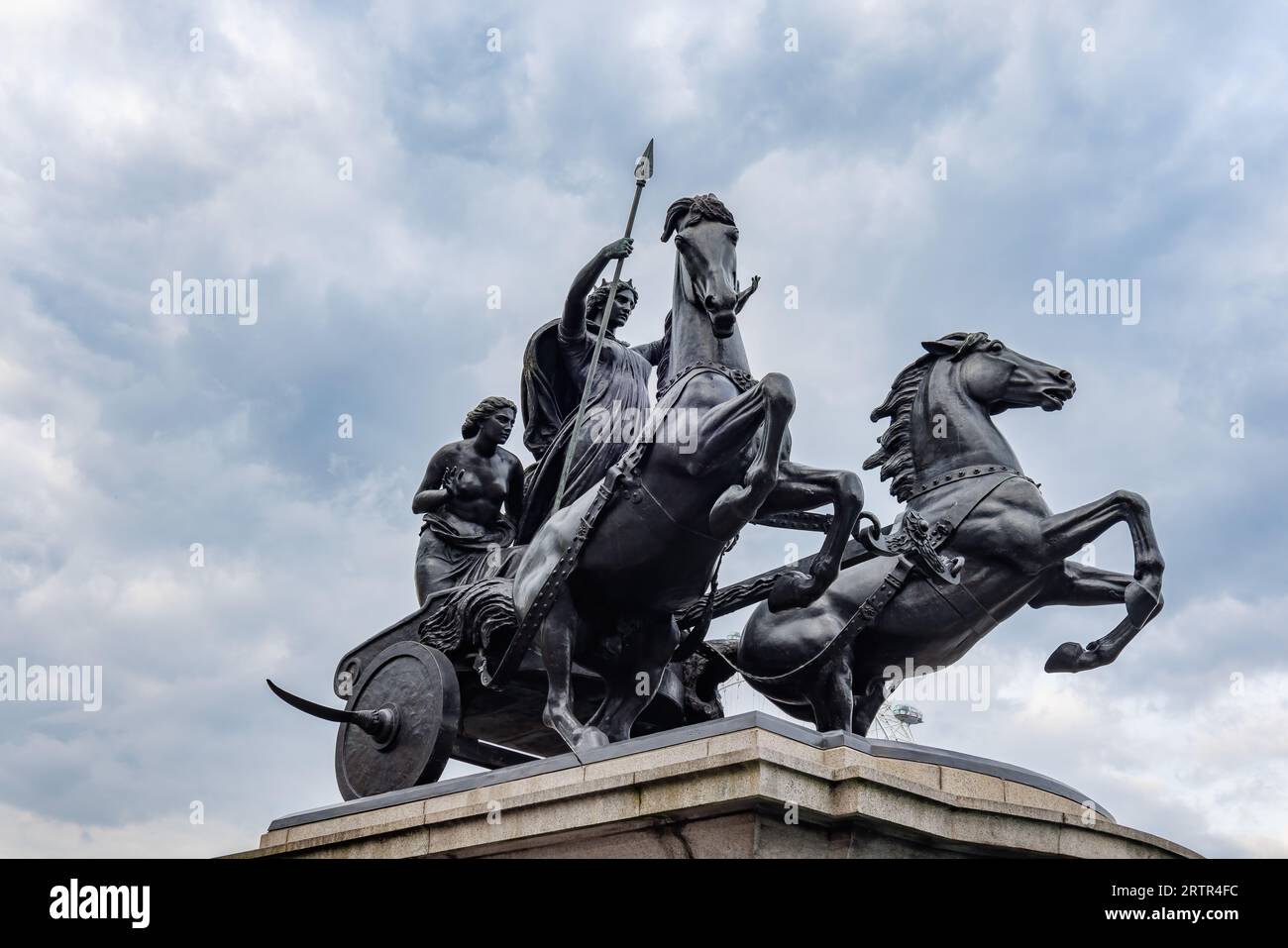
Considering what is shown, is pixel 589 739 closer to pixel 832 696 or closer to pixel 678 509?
pixel 678 509

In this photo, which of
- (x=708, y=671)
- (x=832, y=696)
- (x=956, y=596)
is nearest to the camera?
(x=832, y=696)

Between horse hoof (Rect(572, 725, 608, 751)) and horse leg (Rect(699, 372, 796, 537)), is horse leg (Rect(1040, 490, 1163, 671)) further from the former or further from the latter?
horse hoof (Rect(572, 725, 608, 751))

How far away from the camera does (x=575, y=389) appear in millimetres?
10133

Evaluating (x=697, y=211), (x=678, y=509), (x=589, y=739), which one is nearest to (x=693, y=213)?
(x=697, y=211)

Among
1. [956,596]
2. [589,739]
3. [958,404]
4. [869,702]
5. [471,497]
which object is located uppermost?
[958,404]

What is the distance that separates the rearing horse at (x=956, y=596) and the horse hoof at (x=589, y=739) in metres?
2.07

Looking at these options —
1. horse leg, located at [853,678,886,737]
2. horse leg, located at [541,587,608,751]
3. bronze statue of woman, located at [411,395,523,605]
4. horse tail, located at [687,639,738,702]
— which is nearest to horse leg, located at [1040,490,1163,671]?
horse leg, located at [853,678,886,737]

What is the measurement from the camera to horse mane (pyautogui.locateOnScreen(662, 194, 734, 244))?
8539 millimetres

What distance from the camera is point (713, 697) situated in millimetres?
10117

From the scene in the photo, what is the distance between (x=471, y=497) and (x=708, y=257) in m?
3.01

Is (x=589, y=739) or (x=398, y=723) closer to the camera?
(x=589, y=739)
